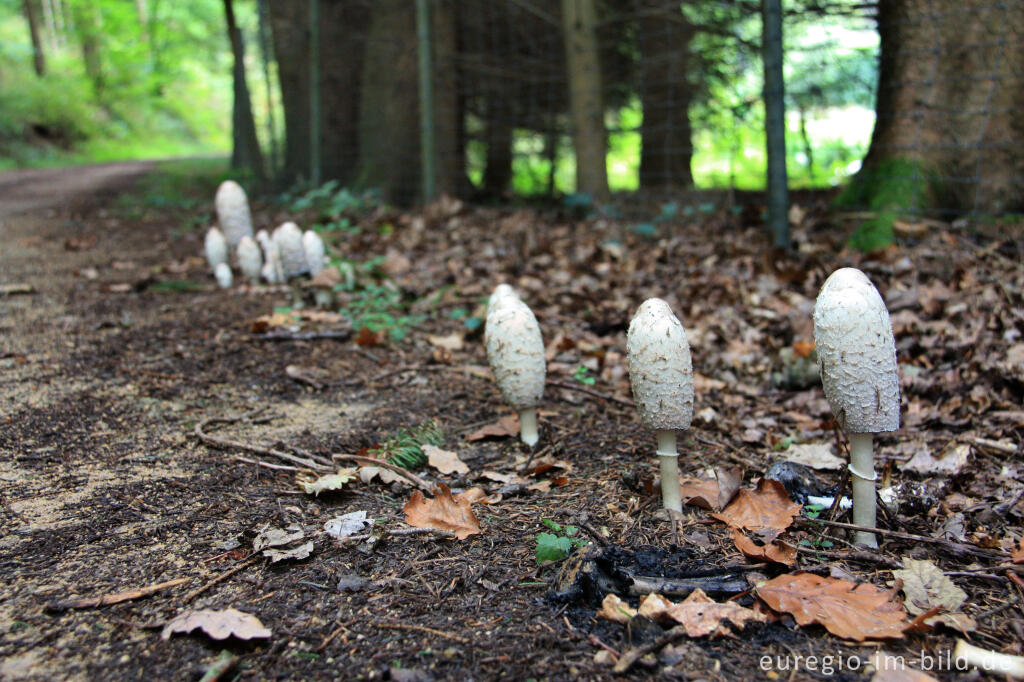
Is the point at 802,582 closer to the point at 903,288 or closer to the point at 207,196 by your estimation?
the point at 903,288

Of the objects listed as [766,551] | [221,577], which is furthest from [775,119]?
[221,577]

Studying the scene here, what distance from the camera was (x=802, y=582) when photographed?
1.73m

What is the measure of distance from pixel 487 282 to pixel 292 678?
3.73 m

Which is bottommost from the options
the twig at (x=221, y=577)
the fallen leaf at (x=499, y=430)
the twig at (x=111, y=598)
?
the fallen leaf at (x=499, y=430)

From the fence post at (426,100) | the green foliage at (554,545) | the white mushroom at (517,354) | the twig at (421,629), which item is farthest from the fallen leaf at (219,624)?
the fence post at (426,100)

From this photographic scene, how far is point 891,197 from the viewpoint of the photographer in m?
4.86

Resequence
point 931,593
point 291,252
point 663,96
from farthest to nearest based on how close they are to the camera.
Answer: point 663,96 → point 291,252 → point 931,593

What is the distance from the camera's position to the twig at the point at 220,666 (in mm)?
1435

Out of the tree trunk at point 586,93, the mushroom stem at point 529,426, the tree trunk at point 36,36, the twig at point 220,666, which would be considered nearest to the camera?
the twig at point 220,666

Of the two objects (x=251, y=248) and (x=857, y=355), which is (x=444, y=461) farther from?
(x=251, y=248)

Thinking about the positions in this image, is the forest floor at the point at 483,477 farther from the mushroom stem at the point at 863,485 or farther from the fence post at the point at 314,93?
the fence post at the point at 314,93

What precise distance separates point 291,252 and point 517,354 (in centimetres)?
244

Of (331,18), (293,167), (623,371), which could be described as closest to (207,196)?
(293,167)

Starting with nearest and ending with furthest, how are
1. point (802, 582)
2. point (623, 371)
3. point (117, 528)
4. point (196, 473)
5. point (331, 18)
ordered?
point (802, 582)
point (117, 528)
point (196, 473)
point (623, 371)
point (331, 18)
